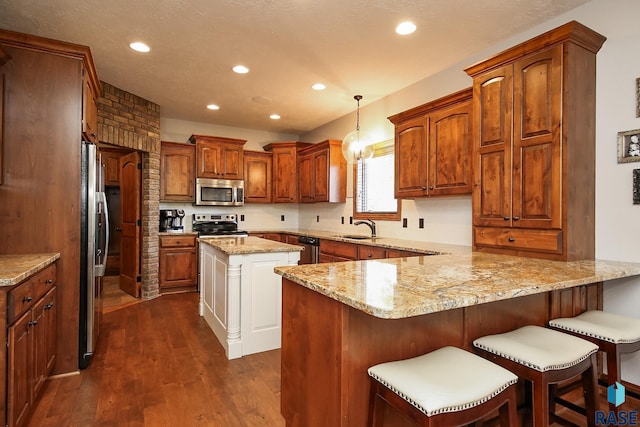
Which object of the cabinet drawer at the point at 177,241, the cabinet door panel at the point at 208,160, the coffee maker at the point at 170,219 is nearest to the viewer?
the cabinet drawer at the point at 177,241

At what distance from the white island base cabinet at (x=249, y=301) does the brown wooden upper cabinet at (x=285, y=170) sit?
9.59 ft

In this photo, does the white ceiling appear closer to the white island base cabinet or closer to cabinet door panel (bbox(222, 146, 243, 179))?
cabinet door panel (bbox(222, 146, 243, 179))

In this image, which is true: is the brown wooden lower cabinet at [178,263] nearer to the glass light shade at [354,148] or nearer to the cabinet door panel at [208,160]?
the cabinet door panel at [208,160]

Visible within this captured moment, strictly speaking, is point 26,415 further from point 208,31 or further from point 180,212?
point 180,212

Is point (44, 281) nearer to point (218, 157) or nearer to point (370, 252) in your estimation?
point (370, 252)

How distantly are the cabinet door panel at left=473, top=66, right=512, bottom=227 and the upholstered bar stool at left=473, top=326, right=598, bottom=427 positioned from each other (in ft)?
3.89

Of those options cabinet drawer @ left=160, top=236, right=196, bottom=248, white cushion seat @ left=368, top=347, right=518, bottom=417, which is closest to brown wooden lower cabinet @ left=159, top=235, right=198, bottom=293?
cabinet drawer @ left=160, top=236, right=196, bottom=248

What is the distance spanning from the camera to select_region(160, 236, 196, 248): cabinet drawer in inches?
197

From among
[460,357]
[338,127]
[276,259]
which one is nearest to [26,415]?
[276,259]

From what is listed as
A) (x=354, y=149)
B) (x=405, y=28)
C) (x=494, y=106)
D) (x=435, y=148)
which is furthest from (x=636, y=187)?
(x=354, y=149)

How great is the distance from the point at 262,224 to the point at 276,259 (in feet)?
11.2

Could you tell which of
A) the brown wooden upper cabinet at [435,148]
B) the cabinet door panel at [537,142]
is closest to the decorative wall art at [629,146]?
the cabinet door panel at [537,142]

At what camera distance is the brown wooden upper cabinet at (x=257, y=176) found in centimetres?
596

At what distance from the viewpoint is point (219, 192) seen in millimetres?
5668
